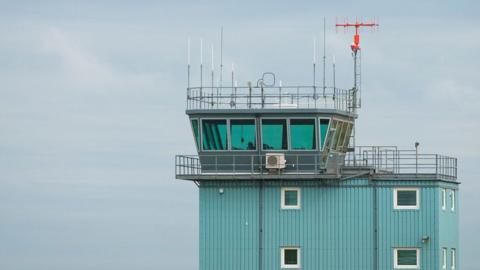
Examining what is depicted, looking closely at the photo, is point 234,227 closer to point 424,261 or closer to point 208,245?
point 208,245

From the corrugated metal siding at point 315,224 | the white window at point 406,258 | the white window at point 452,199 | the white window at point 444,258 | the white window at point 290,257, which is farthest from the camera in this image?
the white window at point 452,199

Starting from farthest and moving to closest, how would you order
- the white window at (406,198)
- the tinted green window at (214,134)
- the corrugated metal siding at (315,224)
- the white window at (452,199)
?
the white window at (452,199)
the tinted green window at (214,134)
the white window at (406,198)
the corrugated metal siding at (315,224)

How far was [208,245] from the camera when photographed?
74.4 meters

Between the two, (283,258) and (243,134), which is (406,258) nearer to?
(283,258)

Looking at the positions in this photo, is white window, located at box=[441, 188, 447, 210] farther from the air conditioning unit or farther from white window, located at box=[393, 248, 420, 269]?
the air conditioning unit

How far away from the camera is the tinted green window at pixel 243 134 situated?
74.2 m

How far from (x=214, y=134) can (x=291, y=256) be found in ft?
19.9

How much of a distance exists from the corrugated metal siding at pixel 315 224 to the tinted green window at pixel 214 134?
155 centimetres

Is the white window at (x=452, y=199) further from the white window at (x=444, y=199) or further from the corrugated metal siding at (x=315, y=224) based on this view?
the corrugated metal siding at (x=315, y=224)

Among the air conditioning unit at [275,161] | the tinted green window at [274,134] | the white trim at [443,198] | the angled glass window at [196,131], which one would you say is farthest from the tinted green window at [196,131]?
the white trim at [443,198]

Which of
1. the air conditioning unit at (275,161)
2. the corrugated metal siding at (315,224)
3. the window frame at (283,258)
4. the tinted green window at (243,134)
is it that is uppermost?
the tinted green window at (243,134)

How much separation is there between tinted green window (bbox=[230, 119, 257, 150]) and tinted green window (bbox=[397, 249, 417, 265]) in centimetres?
755

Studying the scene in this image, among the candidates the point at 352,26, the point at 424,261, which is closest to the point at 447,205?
the point at 424,261

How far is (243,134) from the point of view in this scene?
2928 inches
